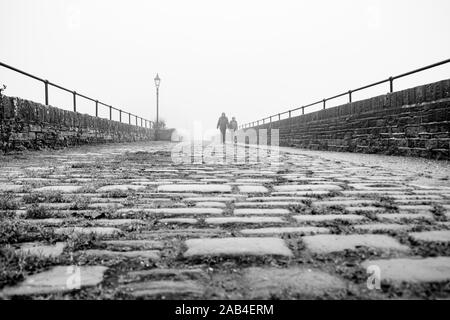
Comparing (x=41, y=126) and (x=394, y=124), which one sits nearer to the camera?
(x=394, y=124)

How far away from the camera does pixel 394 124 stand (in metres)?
7.43

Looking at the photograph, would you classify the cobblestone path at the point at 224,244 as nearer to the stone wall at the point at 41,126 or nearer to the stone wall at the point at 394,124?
the stone wall at the point at 394,124

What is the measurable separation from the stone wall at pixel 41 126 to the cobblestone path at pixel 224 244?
169 inches

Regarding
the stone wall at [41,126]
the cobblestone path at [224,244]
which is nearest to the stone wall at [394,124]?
the cobblestone path at [224,244]

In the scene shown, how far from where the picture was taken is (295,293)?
1.08 m

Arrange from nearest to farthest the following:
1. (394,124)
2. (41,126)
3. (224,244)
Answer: (224,244)
(394,124)
(41,126)

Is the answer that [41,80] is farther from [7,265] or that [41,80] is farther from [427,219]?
[427,219]

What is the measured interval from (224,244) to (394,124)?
23.4 feet

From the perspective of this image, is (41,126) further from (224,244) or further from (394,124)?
(394,124)

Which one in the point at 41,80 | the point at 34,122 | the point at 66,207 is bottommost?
the point at 66,207

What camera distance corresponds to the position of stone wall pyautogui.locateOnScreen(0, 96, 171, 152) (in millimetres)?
6453

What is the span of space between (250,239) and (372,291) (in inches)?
24.8

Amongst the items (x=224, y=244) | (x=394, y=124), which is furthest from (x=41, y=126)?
(x=394, y=124)
